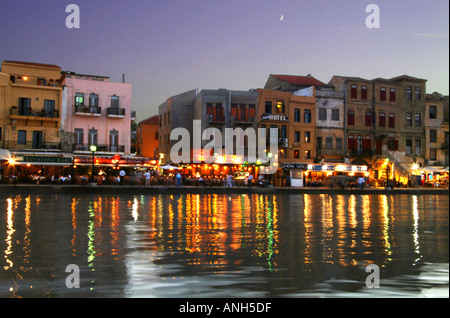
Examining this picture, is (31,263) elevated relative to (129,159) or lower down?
lower down

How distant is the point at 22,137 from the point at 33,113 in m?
2.50

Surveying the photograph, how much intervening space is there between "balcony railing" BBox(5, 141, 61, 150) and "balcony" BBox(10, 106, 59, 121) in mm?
2344

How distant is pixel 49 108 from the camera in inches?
1854

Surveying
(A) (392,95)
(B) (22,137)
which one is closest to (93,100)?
(B) (22,137)

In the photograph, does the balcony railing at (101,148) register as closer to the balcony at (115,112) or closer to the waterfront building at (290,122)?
the balcony at (115,112)

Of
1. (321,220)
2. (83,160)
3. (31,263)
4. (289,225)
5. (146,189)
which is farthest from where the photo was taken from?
(83,160)

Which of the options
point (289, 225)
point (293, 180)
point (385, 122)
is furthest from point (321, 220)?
point (385, 122)

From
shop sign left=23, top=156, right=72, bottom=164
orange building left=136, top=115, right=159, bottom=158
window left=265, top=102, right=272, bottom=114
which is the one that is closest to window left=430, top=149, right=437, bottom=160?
window left=265, top=102, right=272, bottom=114

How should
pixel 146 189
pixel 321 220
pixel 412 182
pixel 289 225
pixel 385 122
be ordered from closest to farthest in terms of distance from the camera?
pixel 289 225, pixel 321 220, pixel 146 189, pixel 412 182, pixel 385 122

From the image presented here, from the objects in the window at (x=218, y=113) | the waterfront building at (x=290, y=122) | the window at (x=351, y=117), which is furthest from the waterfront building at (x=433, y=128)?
the window at (x=218, y=113)

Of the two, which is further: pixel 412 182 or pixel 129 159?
pixel 412 182
